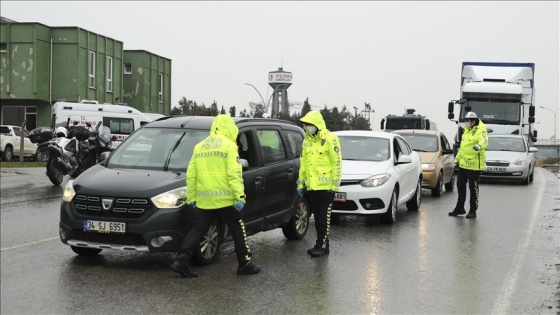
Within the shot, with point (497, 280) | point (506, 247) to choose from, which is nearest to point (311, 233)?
point (506, 247)

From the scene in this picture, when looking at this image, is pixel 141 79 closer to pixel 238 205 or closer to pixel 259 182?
pixel 259 182

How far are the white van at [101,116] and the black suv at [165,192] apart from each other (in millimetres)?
23860

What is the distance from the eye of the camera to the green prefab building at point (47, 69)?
42812mm

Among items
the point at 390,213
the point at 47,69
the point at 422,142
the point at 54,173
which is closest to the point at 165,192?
the point at 390,213

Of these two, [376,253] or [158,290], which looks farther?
[376,253]

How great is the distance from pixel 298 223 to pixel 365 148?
3645 millimetres

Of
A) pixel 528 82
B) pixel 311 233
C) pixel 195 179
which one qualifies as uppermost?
pixel 528 82

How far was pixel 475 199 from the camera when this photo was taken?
551 inches

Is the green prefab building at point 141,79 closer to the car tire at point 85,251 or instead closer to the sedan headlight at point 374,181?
the sedan headlight at point 374,181

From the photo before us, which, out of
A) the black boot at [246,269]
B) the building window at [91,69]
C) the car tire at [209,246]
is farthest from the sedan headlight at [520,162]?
the building window at [91,69]

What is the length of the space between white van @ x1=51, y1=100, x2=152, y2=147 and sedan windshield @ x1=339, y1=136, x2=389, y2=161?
2038 centimetres

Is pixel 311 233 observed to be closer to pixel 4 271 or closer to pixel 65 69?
pixel 4 271

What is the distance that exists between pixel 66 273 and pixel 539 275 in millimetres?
5332

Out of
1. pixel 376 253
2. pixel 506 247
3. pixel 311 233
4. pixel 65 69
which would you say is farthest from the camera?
pixel 65 69
